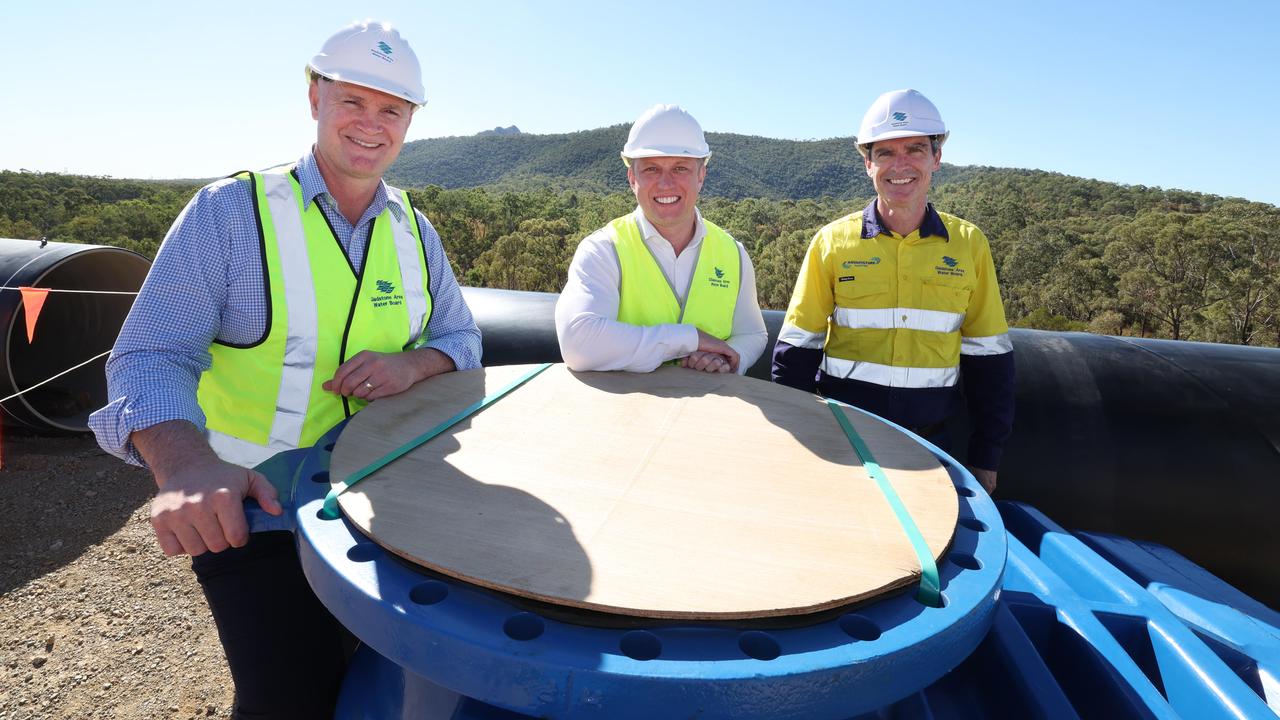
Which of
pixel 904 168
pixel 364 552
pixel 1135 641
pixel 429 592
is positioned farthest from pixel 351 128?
pixel 1135 641

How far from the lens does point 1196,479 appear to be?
3.28 metres

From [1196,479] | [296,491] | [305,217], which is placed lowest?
[1196,479]

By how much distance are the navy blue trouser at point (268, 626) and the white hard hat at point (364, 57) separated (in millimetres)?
1212

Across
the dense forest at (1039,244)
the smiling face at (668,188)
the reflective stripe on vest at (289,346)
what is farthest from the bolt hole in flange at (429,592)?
the dense forest at (1039,244)

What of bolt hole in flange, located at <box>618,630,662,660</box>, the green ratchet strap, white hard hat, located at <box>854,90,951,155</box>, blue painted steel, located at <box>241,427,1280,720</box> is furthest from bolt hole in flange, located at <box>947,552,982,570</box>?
white hard hat, located at <box>854,90,951,155</box>

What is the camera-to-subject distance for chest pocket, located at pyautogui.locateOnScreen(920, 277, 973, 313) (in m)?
2.64

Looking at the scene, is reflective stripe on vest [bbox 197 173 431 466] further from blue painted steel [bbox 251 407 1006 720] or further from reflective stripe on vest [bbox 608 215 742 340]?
reflective stripe on vest [bbox 608 215 742 340]

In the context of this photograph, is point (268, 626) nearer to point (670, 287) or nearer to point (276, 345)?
point (276, 345)

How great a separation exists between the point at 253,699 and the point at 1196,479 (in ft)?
13.0

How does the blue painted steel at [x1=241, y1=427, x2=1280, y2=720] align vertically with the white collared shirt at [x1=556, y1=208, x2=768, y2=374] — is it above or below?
below

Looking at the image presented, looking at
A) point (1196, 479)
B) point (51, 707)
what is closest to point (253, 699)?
point (51, 707)

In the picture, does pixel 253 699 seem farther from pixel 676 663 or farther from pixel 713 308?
pixel 713 308

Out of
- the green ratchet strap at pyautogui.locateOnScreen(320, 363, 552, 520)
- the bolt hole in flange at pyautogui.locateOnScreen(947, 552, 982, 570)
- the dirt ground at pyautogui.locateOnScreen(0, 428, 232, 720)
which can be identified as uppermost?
the green ratchet strap at pyautogui.locateOnScreen(320, 363, 552, 520)

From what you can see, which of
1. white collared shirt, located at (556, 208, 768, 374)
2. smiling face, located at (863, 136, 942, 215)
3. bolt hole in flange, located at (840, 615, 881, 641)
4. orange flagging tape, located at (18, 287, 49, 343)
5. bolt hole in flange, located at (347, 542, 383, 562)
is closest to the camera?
bolt hole in flange, located at (840, 615, 881, 641)
